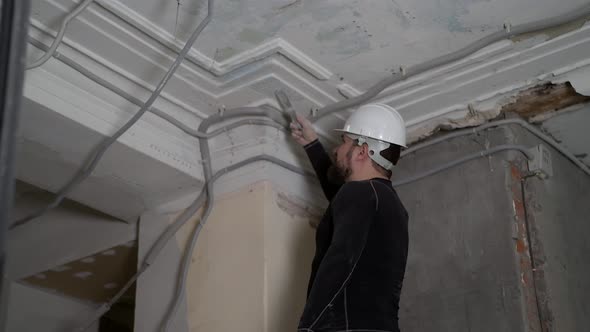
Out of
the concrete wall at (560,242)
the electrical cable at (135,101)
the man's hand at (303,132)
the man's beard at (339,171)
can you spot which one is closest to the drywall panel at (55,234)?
the electrical cable at (135,101)

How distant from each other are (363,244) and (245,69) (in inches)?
34.0

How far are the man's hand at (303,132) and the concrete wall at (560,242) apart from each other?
839 millimetres

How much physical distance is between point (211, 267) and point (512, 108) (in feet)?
4.51

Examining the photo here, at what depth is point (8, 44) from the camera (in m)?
0.73

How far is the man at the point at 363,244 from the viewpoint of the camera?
1930mm

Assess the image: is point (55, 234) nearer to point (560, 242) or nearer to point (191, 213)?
point (191, 213)

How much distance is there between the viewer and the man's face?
2.38 meters

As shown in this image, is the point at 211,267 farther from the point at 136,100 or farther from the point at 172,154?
the point at 136,100

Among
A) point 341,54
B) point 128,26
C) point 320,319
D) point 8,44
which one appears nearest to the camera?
point 8,44

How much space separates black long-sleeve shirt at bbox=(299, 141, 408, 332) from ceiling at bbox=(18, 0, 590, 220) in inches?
Answer: 21.2

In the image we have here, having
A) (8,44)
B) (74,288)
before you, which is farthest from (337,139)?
(8,44)

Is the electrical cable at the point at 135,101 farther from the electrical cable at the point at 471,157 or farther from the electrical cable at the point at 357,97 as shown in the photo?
the electrical cable at the point at 471,157

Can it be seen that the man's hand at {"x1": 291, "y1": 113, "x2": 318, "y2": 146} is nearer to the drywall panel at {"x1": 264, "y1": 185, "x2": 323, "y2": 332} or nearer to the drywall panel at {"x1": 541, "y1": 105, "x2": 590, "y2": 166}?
the drywall panel at {"x1": 264, "y1": 185, "x2": 323, "y2": 332}

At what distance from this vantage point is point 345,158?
2.40m
